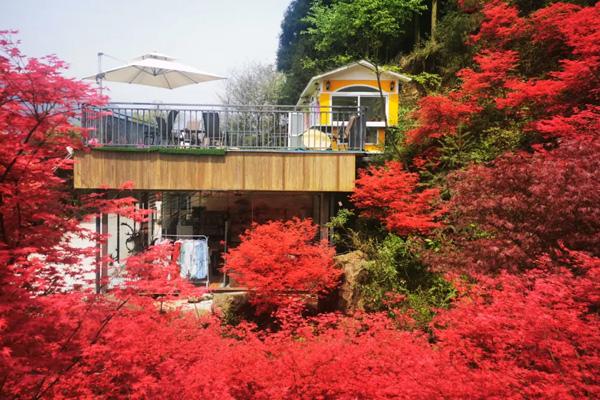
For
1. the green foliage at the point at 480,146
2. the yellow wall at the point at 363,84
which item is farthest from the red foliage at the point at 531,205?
the yellow wall at the point at 363,84

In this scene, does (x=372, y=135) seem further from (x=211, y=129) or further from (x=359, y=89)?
(x=211, y=129)

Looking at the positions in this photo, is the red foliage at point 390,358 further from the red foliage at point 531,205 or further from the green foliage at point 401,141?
the green foliage at point 401,141

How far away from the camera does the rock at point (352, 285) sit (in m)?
7.04

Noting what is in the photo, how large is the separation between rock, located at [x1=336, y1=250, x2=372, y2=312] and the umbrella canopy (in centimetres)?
563

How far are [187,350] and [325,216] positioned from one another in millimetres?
4521

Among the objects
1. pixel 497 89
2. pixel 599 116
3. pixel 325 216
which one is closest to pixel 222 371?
pixel 325 216

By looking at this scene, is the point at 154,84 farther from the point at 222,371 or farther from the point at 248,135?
the point at 222,371

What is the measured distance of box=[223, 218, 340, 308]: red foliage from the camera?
668 centimetres

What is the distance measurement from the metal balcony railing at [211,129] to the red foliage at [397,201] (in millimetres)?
1077

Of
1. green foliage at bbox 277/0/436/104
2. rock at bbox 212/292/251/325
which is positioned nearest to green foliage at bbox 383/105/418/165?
green foliage at bbox 277/0/436/104

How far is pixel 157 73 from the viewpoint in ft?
35.4

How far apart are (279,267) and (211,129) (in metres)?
3.43

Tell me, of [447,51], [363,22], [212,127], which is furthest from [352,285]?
[363,22]

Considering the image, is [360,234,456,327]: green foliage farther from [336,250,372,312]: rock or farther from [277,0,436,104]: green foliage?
[277,0,436,104]: green foliage
